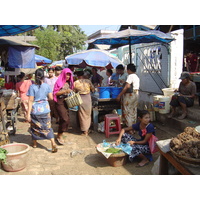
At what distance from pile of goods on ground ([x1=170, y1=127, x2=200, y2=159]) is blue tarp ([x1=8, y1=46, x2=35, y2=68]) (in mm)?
4826

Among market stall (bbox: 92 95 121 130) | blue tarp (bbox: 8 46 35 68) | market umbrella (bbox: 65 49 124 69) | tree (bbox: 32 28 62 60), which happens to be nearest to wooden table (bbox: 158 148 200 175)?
market stall (bbox: 92 95 121 130)

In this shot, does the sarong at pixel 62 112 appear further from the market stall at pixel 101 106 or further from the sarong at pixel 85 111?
the market stall at pixel 101 106

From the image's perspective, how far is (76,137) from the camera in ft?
18.3

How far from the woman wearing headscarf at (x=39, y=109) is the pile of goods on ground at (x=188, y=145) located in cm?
264

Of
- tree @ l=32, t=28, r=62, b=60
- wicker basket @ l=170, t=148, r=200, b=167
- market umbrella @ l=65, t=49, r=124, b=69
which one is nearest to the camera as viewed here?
wicker basket @ l=170, t=148, r=200, b=167

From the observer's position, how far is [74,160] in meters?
4.17

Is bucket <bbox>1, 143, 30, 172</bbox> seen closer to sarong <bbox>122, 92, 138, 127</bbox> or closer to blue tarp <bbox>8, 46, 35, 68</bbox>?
sarong <bbox>122, 92, 138, 127</bbox>

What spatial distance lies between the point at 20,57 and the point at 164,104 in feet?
14.0

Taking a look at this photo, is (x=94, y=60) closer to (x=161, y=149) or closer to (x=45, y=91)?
(x=45, y=91)

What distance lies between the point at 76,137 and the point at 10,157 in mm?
2200

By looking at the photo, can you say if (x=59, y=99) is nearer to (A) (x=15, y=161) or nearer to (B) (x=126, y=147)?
(A) (x=15, y=161)

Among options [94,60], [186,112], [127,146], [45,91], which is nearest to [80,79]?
[45,91]

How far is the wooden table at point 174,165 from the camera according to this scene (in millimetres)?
2424

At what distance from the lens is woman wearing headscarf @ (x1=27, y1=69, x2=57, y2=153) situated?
14.2ft
